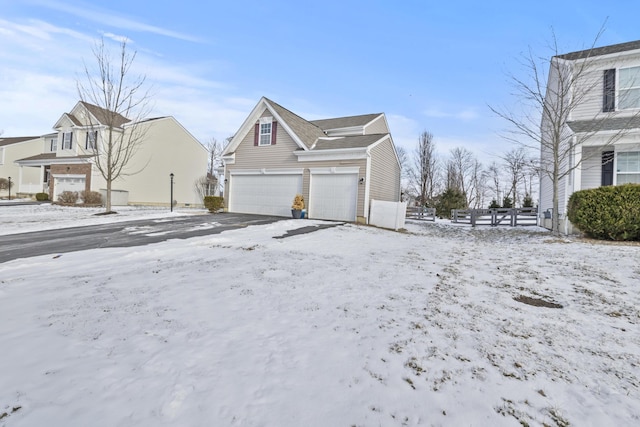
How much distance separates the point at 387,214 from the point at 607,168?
8676 mm

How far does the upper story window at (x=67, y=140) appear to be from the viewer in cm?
2305

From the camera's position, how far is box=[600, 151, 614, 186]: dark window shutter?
10836 mm

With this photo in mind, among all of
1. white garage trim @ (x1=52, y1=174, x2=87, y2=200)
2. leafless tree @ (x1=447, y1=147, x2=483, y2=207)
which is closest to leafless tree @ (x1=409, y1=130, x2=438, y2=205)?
leafless tree @ (x1=447, y1=147, x2=483, y2=207)

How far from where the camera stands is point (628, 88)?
36.3ft

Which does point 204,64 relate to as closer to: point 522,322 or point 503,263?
point 503,263

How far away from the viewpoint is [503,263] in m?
5.94

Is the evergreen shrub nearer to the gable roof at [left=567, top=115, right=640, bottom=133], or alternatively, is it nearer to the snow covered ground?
the snow covered ground

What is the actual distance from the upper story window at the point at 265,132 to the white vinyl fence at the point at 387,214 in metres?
6.62

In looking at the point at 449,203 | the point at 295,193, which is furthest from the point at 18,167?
the point at 449,203

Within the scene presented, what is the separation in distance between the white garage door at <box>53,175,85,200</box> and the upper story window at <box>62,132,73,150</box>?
282 cm

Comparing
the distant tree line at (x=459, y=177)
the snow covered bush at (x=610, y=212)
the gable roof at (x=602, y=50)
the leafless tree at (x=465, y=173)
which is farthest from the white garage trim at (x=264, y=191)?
the leafless tree at (x=465, y=173)

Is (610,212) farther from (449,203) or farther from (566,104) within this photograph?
(449,203)

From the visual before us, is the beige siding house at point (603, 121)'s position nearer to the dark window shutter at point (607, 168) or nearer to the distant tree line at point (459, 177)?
the dark window shutter at point (607, 168)

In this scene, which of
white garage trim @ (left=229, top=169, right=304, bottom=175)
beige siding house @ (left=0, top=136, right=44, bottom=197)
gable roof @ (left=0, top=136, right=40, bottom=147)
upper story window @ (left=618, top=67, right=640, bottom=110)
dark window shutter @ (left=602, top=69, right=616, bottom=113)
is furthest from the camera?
gable roof @ (left=0, top=136, right=40, bottom=147)
